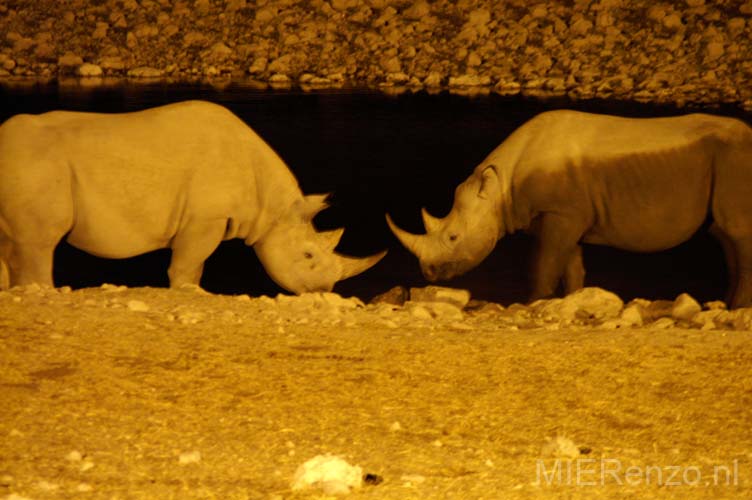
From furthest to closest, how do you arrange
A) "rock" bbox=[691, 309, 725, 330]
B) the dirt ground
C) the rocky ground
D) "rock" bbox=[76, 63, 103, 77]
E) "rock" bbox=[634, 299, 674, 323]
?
"rock" bbox=[76, 63, 103, 77], the rocky ground, "rock" bbox=[634, 299, 674, 323], "rock" bbox=[691, 309, 725, 330], the dirt ground

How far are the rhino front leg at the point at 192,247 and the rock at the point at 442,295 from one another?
1561mm

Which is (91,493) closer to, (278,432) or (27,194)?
(278,432)

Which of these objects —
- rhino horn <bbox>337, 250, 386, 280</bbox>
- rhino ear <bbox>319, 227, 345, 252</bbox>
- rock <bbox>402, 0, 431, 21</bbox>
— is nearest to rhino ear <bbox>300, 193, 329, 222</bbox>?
rhino ear <bbox>319, 227, 345, 252</bbox>

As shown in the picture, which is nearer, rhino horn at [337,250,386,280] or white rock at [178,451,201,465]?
white rock at [178,451,201,465]

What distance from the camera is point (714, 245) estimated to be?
45.3ft

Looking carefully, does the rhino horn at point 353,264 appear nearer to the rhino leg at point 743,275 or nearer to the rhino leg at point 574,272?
the rhino leg at point 574,272

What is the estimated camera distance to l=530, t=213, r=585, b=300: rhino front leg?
10391mm

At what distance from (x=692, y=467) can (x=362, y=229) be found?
8.96 metres

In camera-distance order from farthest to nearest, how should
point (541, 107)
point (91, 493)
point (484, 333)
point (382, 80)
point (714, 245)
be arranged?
1. point (382, 80)
2. point (541, 107)
3. point (714, 245)
4. point (484, 333)
5. point (91, 493)

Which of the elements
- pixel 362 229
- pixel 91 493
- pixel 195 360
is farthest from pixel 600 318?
pixel 362 229

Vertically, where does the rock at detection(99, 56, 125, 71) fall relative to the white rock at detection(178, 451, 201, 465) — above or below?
below

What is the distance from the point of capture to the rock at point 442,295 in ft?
34.7

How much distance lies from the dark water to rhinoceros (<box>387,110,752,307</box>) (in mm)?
985

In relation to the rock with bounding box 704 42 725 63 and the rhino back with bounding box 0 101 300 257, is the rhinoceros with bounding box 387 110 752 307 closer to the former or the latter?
the rhino back with bounding box 0 101 300 257
